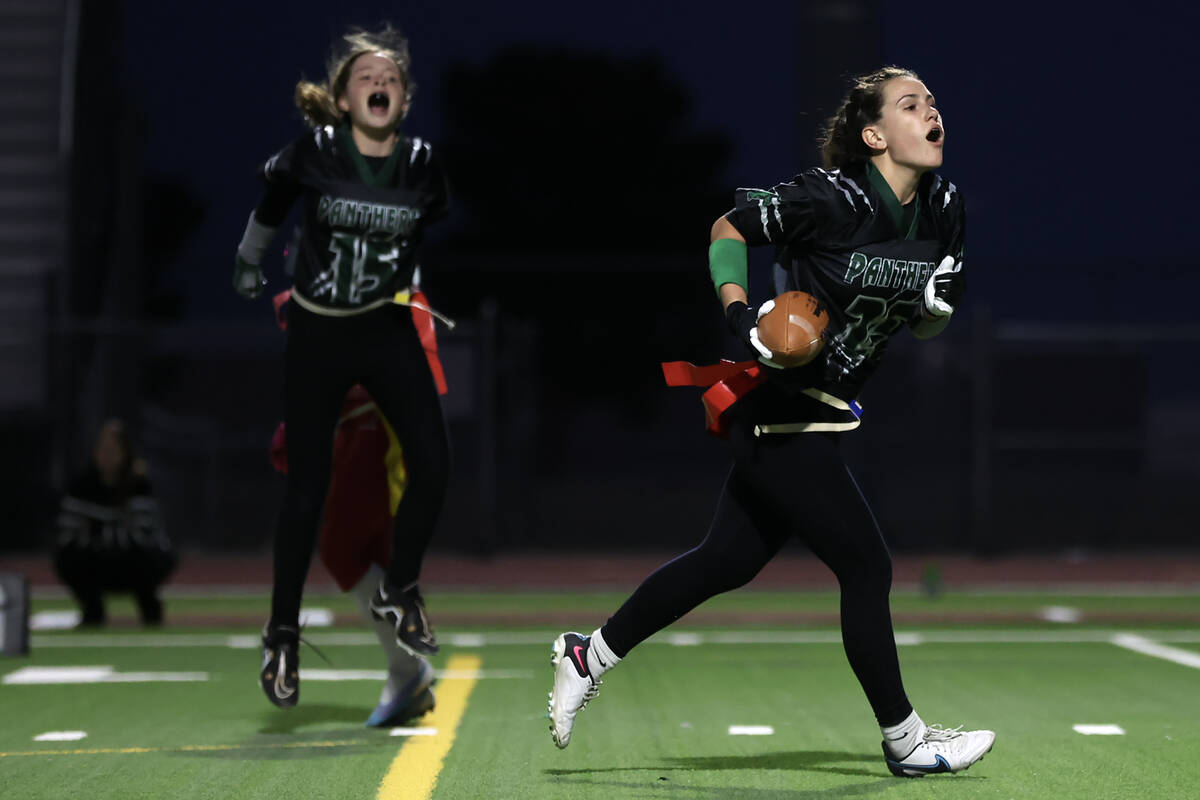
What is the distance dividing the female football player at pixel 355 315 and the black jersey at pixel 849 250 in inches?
56.9

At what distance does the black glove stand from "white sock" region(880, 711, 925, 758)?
120 cm

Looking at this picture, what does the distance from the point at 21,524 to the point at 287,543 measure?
1437 cm

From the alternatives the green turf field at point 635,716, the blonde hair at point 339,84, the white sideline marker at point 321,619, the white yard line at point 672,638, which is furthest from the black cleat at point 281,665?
the white sideline marker at point 321,619

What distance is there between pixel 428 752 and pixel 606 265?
15465mm

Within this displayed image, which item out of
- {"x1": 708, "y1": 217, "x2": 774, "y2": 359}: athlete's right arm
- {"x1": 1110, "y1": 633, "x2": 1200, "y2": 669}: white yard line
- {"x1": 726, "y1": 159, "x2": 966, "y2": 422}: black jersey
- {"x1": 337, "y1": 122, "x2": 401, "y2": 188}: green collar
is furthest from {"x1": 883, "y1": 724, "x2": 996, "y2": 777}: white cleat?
{"x1": 1110, "y1": 633, "x2": 1200, "y2": 669}: white yard line

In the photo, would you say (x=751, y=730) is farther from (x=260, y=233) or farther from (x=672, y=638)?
(x=672, y=638)

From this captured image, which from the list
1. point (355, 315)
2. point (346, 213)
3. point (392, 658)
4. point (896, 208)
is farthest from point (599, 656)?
point (346, 213)

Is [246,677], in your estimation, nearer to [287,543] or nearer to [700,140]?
[287,543]

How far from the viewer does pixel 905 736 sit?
5.38 meters

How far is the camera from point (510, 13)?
52938mm

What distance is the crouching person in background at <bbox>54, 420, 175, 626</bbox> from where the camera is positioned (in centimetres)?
1162

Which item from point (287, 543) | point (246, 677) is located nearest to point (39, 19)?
point (246, 677)

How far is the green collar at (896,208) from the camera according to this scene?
17.6 ft

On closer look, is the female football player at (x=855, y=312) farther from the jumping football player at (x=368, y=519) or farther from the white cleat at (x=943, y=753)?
the jumping football player at (x=368, y=519)
